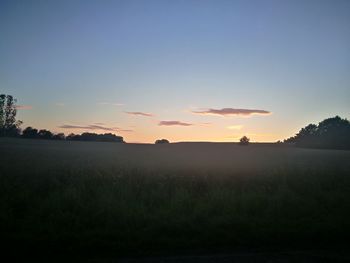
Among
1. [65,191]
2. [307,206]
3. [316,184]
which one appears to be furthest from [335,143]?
[65,191]

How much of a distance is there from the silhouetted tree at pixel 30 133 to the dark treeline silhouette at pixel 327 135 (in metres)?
61.9

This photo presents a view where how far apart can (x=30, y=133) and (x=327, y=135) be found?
71.2 meters

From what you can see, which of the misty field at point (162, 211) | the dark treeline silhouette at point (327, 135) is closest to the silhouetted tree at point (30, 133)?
the dark treeline silhouette at point (327, 135)

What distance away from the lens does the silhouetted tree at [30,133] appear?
83938 millimetres

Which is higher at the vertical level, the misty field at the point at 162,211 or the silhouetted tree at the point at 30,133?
the silhouetted tree at the point at 30,133

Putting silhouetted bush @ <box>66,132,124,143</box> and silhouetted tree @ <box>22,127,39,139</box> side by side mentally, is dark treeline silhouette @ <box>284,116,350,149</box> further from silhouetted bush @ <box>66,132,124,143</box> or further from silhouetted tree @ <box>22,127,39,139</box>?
silhouetted tree @ <box>22,127,39,139</box>

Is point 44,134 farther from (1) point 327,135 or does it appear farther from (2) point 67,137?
(1) point 327,135

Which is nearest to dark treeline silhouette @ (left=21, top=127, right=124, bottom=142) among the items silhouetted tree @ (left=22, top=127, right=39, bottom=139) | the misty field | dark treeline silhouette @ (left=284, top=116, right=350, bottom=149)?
silhouetted tree @ (left=22, top=127, right=39, bottom=139)

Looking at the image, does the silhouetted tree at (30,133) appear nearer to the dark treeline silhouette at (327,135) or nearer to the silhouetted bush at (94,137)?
the silhouetted bush at (94,137)

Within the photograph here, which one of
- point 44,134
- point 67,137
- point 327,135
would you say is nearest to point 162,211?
point 327,135

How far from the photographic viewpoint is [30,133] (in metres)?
84.6

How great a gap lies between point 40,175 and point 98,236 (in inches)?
316

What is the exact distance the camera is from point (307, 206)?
11930mm

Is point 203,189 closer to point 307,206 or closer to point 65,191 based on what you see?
point 307,206
